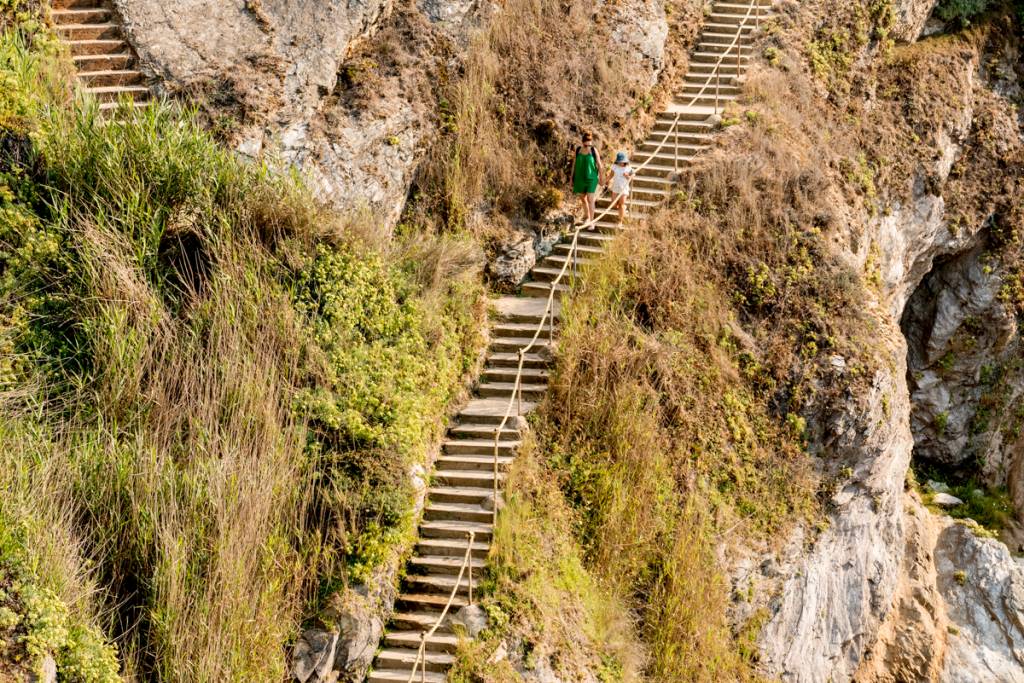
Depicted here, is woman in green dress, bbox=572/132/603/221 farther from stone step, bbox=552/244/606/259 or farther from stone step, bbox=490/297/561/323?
stone step, bbox=490/297/561/323

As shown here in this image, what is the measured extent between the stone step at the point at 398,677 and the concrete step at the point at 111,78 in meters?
9.79

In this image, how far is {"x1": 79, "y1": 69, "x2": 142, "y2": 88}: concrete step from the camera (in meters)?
17.7

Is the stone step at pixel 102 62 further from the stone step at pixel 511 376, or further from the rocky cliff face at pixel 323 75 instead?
the stone step at pixel 511 376

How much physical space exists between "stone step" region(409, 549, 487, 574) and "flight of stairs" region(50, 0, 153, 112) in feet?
26.1

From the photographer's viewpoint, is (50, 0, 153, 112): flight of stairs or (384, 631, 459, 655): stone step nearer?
(384, 631, 459, 655): stone step

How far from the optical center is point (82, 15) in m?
18.7

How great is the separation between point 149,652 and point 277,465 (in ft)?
8.83

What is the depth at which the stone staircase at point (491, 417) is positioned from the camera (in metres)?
15.0

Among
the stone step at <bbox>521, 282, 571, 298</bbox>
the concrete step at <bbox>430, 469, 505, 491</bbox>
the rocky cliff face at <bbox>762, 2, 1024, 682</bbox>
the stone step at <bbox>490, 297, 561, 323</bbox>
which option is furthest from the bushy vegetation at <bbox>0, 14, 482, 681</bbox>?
the rocky cliff face at <bbox>762, 2, 1024, 682</bbox>

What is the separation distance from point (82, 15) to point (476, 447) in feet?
31.2

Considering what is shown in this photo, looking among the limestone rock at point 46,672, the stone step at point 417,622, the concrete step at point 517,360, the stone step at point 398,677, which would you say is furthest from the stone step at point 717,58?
the limestone rock at point 46,672

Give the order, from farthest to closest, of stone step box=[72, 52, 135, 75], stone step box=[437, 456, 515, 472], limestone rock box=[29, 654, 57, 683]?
1. stone step box=[72, 52, 135, 75]
2. stone step box=[437, 456, 515, 472]
3. limestone rock box=[29, 654, 57, 683]

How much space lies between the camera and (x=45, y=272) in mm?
14734

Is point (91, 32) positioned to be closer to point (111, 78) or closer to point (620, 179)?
point (111, 78)
